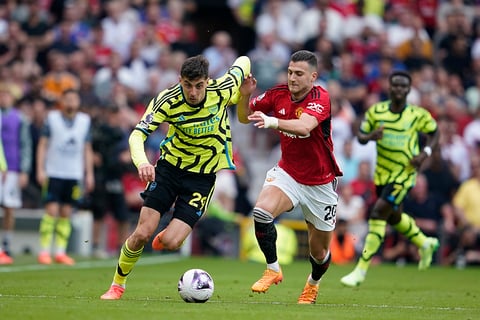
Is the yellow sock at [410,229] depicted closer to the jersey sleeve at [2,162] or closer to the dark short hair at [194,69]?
the dark short hair at [194,69]

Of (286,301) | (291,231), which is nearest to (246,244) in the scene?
(291,231)

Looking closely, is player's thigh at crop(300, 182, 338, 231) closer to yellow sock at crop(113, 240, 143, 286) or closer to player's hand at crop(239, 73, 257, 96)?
player's hand at crop(239, 73, 257, 96)

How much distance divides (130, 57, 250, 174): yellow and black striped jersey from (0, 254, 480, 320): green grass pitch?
1471mm

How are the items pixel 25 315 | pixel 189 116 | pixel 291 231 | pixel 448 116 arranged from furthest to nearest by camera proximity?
1. pixel 448 116
2. pixel 291 231
3. pixel 189 116
4. pixel 25 315

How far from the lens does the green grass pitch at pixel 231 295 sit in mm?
9648

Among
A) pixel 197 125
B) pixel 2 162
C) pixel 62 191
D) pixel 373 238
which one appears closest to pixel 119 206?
pixel 62 191

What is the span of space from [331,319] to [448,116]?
44.7 ft

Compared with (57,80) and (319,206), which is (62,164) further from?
(319,206)

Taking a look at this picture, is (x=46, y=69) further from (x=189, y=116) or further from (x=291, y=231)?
(x=189, y=116)

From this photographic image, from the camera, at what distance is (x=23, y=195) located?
21797mm

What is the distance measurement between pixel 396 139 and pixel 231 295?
4.06 m

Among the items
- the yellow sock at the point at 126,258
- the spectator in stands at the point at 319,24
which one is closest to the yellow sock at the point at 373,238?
the yellow sock at the point at 126,258

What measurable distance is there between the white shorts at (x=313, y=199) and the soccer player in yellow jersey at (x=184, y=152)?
61 cm

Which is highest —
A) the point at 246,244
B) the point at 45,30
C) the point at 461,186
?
the point at 45,30
